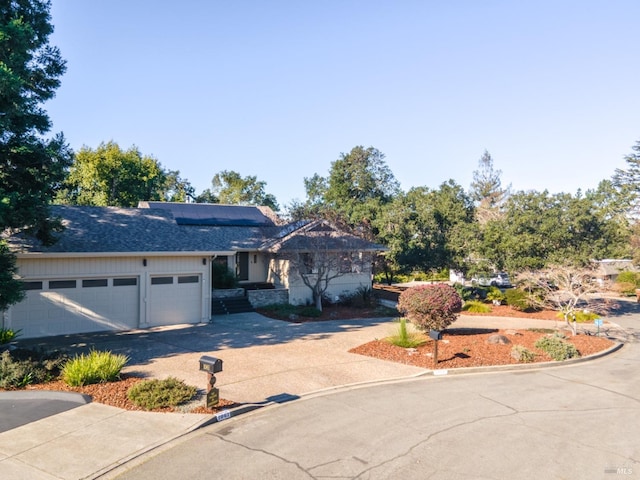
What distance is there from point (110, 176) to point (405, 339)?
117 feet

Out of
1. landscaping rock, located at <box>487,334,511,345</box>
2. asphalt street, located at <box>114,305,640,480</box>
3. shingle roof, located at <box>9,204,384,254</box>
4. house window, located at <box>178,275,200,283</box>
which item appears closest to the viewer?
asphalt street, located at <box>114,305,640,480</box>

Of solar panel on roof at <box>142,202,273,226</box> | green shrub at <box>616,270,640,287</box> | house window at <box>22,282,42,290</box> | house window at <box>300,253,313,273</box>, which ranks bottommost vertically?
green shrub at <box>616,270,640,287</box>

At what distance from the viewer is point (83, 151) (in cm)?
4153

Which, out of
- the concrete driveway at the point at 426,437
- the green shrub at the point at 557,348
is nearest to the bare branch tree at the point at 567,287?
the green shrub at the point at 557,348

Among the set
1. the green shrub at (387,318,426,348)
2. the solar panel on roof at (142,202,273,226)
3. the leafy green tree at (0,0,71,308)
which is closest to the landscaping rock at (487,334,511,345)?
the green shrub at (387,318,426,348)

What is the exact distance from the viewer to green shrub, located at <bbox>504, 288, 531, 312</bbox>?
25.4 meters

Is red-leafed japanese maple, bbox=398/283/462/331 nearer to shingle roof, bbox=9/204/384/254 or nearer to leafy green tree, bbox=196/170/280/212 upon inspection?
shingle roof, bbox=9/204/384/254

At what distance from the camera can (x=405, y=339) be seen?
15289 mm

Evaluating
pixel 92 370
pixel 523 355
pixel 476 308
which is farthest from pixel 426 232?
pixel 92 370

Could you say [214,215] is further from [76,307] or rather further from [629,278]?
[629,278]

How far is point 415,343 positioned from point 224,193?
50790 millimetres

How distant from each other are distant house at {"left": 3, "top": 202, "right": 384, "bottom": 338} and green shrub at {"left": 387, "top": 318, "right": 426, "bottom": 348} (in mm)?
7559

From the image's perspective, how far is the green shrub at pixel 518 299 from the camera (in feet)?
83.4

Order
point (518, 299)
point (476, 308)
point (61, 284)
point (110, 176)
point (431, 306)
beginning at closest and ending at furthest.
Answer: point (431, 306) < point (61, 284) < point (476, 308) < point (518, 299) < point (110, 176)
